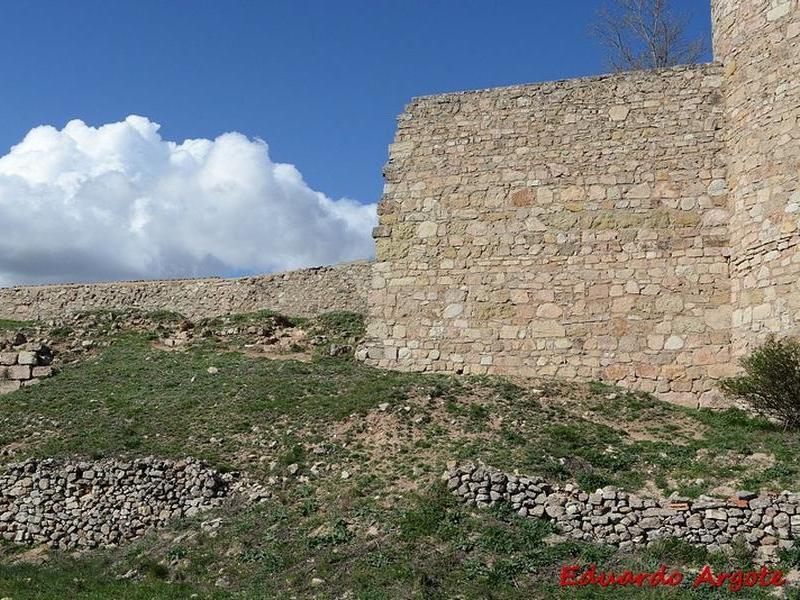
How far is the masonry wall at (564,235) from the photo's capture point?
44.3 feet

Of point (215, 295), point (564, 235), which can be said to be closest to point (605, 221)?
point (564, 235)

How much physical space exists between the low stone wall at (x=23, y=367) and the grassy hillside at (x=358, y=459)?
104 centimetres

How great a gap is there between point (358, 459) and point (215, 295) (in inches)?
561

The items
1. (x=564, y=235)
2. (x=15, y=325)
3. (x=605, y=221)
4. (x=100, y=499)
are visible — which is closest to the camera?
(x=100, y=499)

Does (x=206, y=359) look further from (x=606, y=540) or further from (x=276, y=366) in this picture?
(x=606, y=540)

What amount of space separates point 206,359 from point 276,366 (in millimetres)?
2012

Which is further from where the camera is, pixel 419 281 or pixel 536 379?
pixel 419 281

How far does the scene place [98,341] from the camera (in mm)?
18766

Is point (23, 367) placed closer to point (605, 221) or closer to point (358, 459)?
point (358, 459)

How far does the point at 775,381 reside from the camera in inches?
433

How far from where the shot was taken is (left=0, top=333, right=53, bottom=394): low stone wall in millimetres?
16500

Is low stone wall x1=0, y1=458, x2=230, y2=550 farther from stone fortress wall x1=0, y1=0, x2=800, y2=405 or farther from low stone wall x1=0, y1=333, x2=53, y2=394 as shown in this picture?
low stone wall x1=0, y1=333, x2=53, y2=394

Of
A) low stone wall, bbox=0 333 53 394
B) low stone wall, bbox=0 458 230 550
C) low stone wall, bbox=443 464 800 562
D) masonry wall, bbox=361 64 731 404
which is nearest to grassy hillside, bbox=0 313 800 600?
low stone wall, bbox=443 464 800 562

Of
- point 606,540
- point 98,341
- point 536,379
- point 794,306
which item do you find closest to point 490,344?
point 536,379
